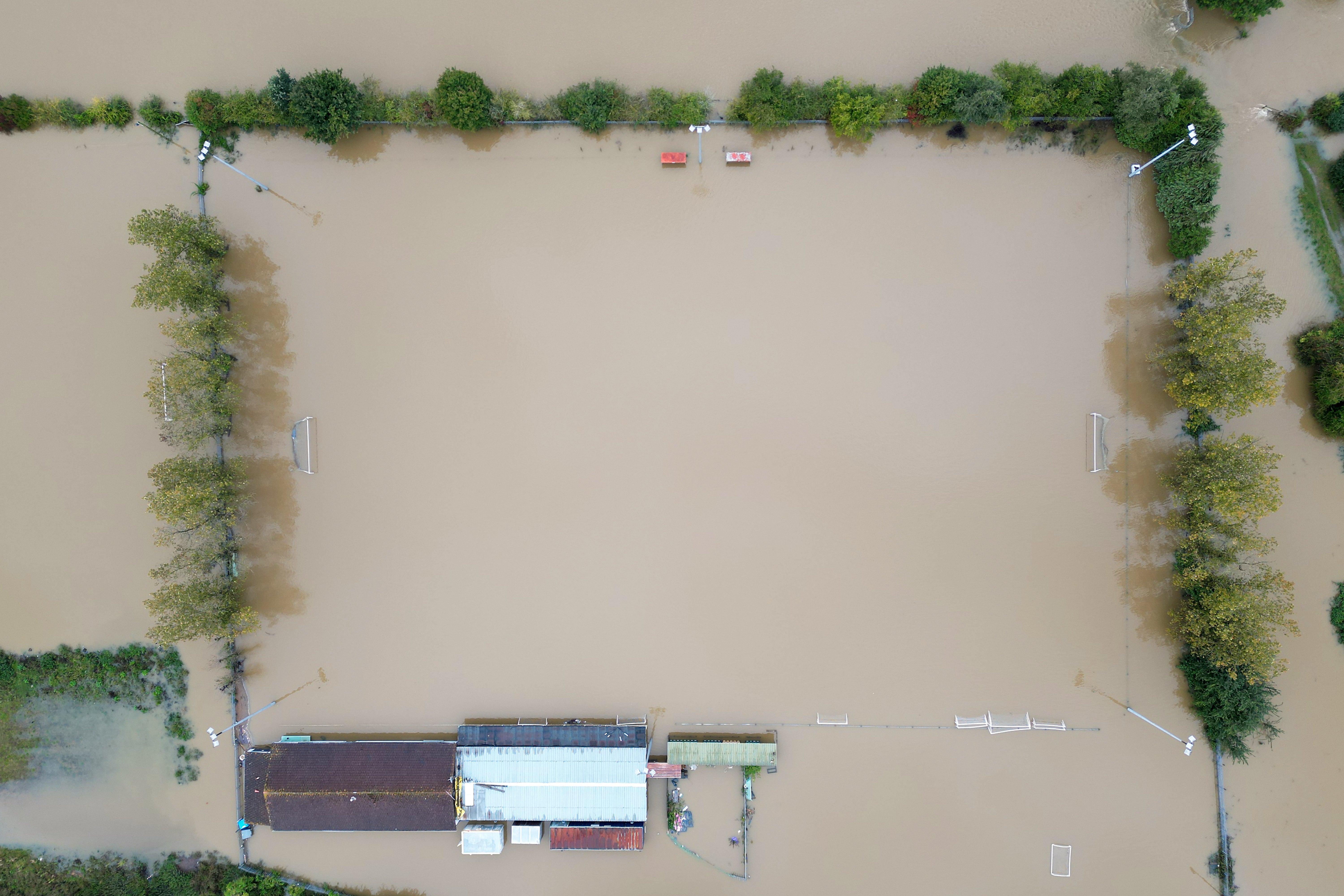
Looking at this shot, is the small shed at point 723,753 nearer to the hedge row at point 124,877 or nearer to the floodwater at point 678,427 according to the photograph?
the floodwater at point 678,427

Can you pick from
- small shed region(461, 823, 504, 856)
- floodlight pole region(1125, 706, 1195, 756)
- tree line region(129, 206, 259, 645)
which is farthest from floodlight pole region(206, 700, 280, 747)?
floodlight pole region(1125, 706, 1195, 756)

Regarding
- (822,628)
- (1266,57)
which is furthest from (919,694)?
(1266,57)

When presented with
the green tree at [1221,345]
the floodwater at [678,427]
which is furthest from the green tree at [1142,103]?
the green tree at [1221,345]

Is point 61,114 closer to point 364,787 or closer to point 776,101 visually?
point 776,101

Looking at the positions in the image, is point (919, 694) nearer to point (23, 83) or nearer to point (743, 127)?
point (743, 127)

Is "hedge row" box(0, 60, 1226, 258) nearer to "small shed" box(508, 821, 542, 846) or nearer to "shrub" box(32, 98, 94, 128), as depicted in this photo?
"shrub" box(32, 98, 94, 128)

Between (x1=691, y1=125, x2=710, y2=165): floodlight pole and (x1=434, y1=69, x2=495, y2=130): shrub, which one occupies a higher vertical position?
(x1=434, y1=69, x2=495, y2=130): shrub

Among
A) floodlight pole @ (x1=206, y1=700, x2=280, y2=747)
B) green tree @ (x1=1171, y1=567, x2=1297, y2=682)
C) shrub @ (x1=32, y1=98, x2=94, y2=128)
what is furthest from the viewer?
floodlight pole @ (x1=206, y1=700, x2=280, y2=747)
